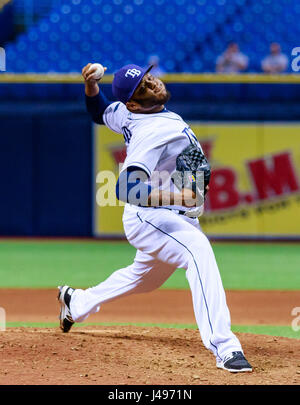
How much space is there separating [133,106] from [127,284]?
1.12 metres

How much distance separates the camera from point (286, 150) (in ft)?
40.5

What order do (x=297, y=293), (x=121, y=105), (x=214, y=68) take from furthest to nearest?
1. (x=214, y=68)
2. (x=297, y=293)
3. (x=121, y=105)

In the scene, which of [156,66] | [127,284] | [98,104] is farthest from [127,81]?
[156,66]

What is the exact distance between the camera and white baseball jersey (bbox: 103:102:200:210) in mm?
4078

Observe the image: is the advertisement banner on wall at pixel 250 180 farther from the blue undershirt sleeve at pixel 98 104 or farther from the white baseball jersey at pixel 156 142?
the white baseball jersey at pixel 156 142

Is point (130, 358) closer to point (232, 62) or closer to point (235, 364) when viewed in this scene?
point (235, 364)

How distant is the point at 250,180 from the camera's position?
12.4 m

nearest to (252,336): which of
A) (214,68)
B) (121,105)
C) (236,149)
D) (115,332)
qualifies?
(115,332)

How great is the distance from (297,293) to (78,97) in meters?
6.21

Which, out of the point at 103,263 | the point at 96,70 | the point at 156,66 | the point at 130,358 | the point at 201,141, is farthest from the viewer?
the point at 156,66

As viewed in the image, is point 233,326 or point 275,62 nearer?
point 233,326

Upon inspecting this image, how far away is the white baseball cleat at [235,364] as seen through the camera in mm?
3914

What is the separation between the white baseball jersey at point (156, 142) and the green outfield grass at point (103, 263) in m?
A: 3.67

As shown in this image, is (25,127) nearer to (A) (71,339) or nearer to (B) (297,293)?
(B) (297,293)
